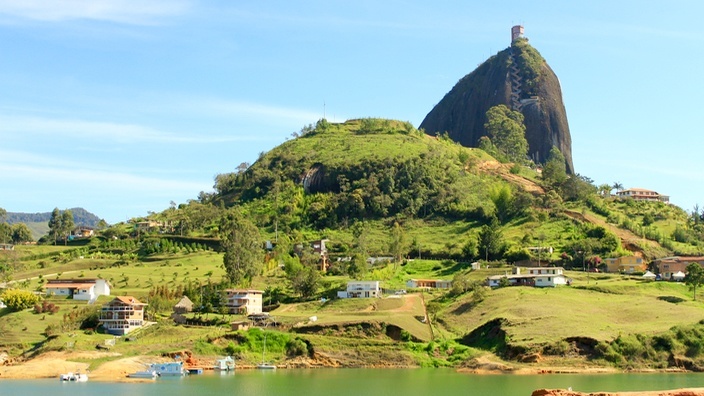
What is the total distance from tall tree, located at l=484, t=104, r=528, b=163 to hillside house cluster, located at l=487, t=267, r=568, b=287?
7926 centimetres

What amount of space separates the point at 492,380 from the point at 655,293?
32591mm

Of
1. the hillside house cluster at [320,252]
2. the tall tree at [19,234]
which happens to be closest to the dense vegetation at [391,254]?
the hillside house cluster at [320,252]

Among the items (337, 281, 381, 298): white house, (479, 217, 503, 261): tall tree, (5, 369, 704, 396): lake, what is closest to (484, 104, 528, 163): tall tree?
(479, 217, 503, 261): tall tree

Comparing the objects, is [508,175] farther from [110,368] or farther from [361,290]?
[110,368]

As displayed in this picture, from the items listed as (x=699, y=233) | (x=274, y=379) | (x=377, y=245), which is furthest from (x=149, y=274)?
(x=699, y=233)

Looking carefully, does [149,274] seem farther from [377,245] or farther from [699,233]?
[699,233]

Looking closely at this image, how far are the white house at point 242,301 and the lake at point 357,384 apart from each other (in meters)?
18.2

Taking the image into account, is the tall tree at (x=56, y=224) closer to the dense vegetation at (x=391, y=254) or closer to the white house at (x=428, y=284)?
the dense vegetation at (x=391, y=254)

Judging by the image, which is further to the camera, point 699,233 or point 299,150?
point 299,150

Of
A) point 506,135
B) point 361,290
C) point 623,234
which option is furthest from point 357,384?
point 506,135

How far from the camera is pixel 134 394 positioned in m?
61.4

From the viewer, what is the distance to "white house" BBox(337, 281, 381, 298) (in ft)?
323

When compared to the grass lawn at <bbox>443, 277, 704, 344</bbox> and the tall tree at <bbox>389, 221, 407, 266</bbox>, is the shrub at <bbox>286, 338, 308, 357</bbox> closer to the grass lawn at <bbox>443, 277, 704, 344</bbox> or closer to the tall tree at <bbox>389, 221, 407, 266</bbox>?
the grass lawn at <bbox>443, 277, 704, 344</bbox>

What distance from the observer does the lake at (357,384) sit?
6088 cm
